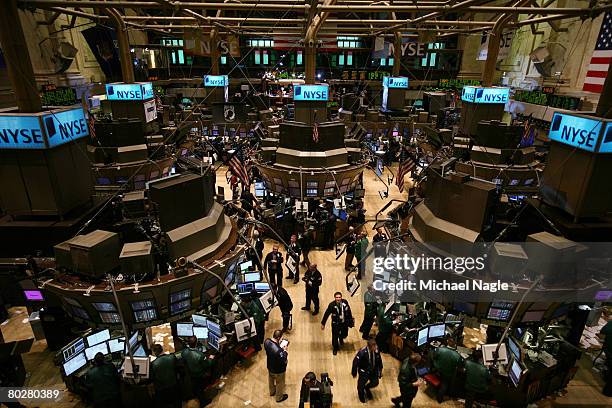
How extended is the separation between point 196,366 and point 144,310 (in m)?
1.69

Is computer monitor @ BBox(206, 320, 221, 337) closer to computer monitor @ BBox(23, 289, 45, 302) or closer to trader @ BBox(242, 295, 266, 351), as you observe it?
trader @ BBox(242, 295, 266, 351)

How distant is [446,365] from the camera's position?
773cm

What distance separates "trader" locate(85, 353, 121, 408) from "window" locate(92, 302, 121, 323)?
86 cm

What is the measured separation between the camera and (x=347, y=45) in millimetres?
38188

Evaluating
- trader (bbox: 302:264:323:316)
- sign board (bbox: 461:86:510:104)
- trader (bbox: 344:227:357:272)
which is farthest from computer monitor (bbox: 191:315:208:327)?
sign board (bbox: 461:86:510:104)

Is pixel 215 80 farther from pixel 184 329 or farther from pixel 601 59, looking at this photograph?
pixel 601 59

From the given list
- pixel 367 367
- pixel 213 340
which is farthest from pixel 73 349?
pixel 367 367

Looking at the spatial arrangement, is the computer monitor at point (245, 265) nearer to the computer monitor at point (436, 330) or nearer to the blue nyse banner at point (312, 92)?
the computer monitor at point (436, 330)

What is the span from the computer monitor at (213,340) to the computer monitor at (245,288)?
4.98ft

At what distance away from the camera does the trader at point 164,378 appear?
24.3 ft

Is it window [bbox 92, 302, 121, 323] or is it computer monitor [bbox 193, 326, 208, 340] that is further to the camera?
computer monitor [bbox 193, 326, 208, 340]

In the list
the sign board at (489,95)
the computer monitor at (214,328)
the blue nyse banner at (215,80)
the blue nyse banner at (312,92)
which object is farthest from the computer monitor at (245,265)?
the blue nyse banner at (215,80)

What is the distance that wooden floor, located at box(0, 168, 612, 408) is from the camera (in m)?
7.97

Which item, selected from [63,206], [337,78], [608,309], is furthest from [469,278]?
[337,78]
